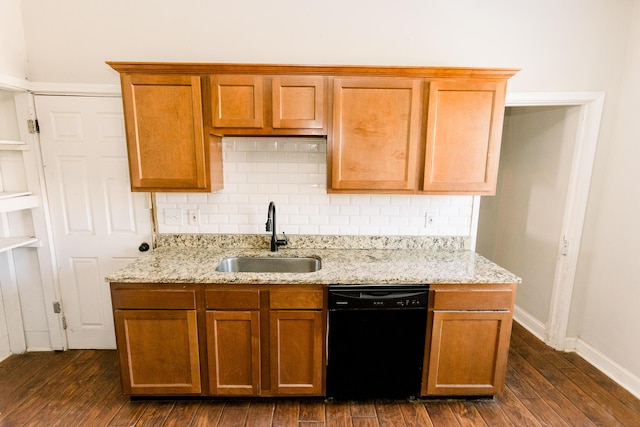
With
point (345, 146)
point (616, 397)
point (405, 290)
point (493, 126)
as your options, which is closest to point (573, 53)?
point (493, 126)

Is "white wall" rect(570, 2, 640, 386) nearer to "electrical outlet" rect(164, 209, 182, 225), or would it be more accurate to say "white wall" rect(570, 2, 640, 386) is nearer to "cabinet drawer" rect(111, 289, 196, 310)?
"cabinet drawer" rect(111, 289, 196, 310)

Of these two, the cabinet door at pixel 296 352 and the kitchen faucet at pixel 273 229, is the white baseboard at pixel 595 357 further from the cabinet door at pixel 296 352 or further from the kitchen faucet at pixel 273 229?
the kitchen faucet at pixel 273 229

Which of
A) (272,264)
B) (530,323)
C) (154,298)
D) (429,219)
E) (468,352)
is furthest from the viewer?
(530,323)

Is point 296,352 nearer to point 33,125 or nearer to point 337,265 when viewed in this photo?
point 337,265

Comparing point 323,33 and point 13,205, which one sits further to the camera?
point 323,33

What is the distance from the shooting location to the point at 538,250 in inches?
117

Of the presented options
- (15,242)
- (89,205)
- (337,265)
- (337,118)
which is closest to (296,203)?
(337,265)

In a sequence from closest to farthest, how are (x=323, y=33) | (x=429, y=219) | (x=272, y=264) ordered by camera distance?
(x=323, y=33)
(x=272, y=264)
(x=429, y=219)

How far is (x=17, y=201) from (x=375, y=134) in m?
2.56

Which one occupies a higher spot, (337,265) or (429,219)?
(429,219)

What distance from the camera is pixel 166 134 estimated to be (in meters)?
2.04

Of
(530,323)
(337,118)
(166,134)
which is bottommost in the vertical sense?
(530,323)

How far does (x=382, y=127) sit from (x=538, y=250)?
2.09 metres

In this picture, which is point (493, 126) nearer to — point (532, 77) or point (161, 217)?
point (532, 77)
